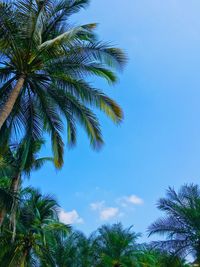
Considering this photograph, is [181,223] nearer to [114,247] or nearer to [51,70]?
[114,247]


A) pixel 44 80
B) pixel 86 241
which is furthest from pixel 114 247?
pixel 44 80

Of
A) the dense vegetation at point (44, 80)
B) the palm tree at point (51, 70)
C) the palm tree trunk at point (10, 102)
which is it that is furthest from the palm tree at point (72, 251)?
the palm tree trunk at point (10, 102)

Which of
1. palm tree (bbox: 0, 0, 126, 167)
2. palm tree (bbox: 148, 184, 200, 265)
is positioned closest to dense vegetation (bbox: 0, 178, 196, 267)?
palm tree (bbox: 148, 184, 200, 265)

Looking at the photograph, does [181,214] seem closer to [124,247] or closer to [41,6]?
[124,247]

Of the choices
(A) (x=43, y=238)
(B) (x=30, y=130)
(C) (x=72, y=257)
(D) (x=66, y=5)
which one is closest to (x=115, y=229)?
(C) (x=72, y=257)

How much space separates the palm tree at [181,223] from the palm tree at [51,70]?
41.5 ft

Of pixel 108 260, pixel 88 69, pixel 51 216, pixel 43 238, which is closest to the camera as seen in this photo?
pixel 88 69

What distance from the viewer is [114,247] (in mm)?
32281

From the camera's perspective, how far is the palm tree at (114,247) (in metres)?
31.7

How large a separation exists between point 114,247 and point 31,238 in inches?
401

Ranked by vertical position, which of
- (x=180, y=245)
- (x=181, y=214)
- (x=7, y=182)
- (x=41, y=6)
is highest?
(x=41, y=6)

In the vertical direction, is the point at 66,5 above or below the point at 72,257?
above

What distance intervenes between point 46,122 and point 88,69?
2648 mm

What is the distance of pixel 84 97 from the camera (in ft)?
51.4
